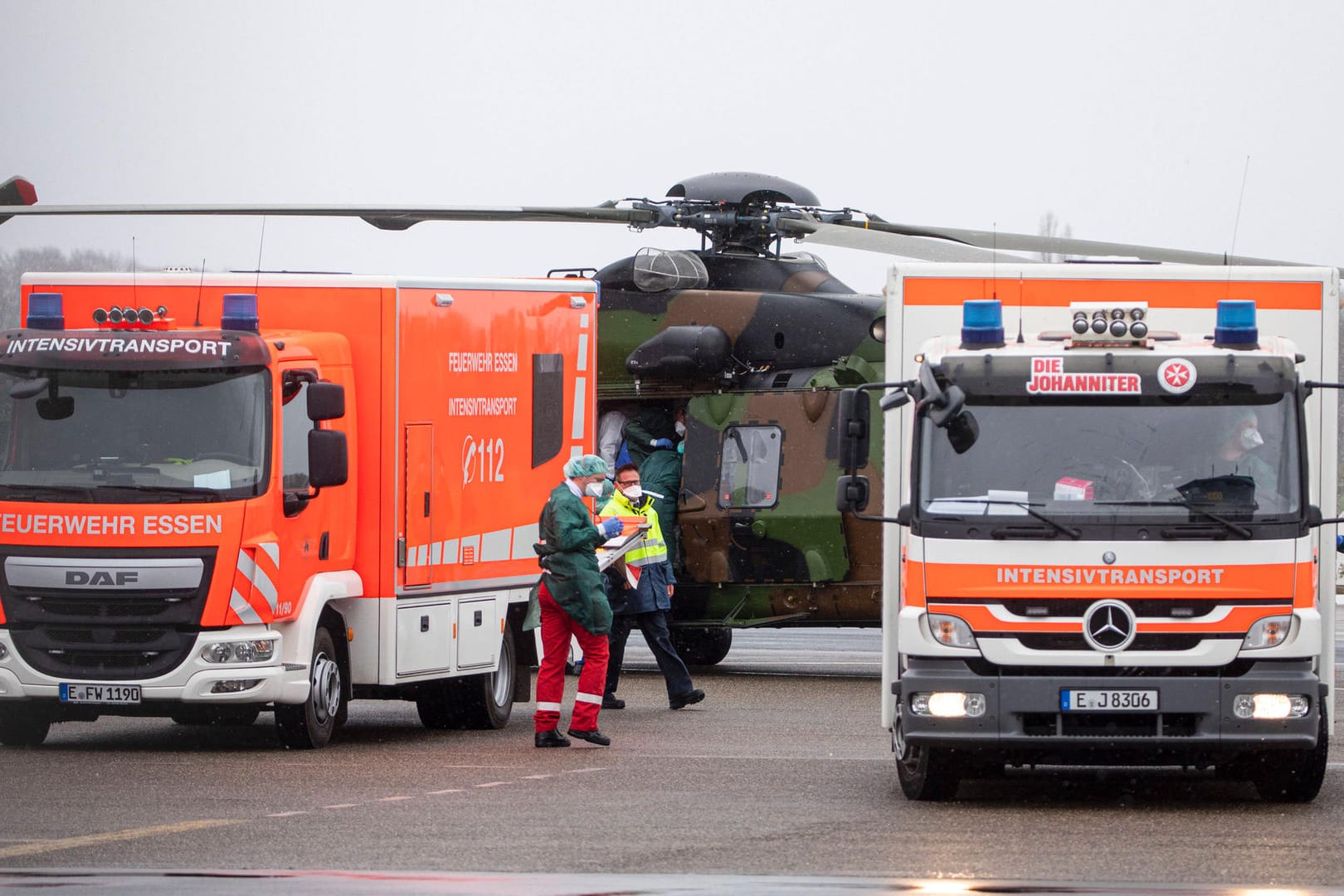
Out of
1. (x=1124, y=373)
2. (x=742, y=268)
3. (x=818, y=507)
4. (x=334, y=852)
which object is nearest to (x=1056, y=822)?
(x=1124, y=373)

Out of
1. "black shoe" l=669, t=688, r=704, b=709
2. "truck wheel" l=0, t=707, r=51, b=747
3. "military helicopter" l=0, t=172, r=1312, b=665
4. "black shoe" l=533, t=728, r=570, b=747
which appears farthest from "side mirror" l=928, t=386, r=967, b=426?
"military helicopter" l=0, t=172, r=1312, b=665

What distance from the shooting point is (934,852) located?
941cm

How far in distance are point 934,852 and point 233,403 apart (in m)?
5.79

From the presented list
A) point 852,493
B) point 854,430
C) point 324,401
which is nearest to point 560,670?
point 324,401

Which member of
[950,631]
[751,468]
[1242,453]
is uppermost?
[1242,453]

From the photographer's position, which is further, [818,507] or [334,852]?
[818,507]

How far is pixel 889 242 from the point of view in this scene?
1691cm

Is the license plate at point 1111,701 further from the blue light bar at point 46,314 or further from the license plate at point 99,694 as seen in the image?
the blue light bar at point 46,314

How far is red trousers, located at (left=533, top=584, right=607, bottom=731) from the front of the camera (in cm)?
1436

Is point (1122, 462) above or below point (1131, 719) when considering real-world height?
above

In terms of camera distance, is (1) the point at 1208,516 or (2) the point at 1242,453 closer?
(1) the point at 1208,516

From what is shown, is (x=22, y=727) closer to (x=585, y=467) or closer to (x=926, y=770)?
(x=585, y=467)

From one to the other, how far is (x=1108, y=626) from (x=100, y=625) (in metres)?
5.93

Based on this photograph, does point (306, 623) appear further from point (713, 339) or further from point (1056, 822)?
point (713, 339)
